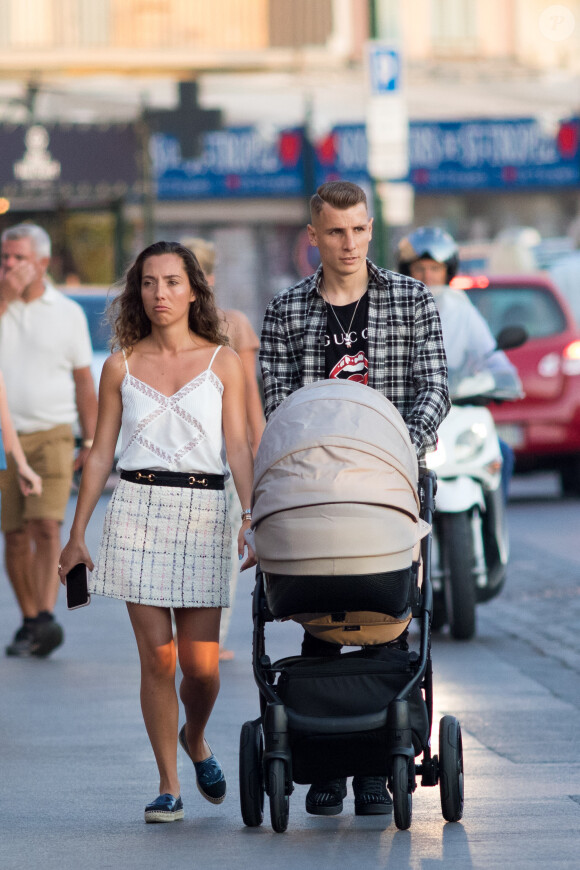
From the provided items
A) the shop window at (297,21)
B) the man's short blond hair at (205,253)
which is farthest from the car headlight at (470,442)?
the shop window at (297,21)

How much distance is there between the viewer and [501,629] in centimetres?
988

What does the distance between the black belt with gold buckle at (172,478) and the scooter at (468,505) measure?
141 inches

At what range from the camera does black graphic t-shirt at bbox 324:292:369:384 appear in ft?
18.8

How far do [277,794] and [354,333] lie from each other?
1.40m

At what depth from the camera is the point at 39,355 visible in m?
9.20

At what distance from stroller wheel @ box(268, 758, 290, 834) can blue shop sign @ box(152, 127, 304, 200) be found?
23870 mm

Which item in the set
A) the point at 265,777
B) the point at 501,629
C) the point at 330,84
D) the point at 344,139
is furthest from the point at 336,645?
the point at 330,84

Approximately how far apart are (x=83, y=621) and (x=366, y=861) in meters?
5.59

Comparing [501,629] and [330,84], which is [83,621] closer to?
[501,629]

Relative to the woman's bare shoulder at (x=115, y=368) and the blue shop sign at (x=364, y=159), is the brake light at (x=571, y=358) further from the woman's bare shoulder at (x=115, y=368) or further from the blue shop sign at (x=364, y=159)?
the blue shop sign at (x=364, y=159)

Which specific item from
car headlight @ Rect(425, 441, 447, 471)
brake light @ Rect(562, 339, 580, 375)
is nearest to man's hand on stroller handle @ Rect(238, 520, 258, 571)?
car headlight @ Rect(425, 441, 447, 471)

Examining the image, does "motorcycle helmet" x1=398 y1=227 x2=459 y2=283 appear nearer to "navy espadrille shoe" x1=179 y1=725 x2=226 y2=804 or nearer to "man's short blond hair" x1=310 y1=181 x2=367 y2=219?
"man's short blond hair" x1=310 y1=181 x2=367 y2=219

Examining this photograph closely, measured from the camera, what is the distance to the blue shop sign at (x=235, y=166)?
28.7 meters

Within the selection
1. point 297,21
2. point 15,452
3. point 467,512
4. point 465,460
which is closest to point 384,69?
point 465,460
